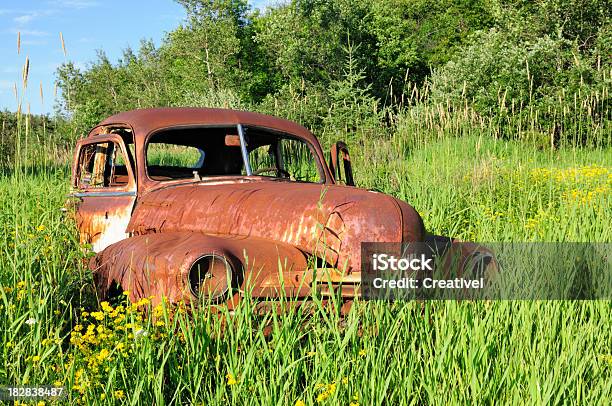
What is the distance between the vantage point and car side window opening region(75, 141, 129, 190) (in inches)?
211

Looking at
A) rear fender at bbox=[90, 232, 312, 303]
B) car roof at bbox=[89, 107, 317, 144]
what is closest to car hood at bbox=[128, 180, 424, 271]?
rear fender at bbox=[90, 232, 312, 303]

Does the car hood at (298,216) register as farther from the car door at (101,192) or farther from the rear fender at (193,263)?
the car door at (101,192)

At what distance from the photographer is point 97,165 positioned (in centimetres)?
545

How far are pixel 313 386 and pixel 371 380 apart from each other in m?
0.28

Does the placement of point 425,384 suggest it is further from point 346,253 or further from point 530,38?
point 530,38

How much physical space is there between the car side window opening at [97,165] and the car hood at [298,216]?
123 cm

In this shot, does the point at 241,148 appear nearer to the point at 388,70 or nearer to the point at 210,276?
the point at 210,276

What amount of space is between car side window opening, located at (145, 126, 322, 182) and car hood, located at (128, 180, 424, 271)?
48cm

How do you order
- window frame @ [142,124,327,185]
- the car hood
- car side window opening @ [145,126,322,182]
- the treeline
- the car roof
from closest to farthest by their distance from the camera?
the car hood
window frame @ [142,124,327,185]
the car roof
car side window opening @ [145,126,322,182]
the treeline

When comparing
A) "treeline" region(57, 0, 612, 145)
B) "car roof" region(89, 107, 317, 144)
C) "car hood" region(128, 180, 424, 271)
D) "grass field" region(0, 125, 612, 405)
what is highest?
"treeline" region(57, 0, 612, 145)

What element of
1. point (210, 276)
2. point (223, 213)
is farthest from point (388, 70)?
point (210, 276)

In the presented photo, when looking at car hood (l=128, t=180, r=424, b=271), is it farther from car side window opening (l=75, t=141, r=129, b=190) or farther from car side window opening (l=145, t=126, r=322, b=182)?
car side window opening (l=75, t=141, r=129, b=190)

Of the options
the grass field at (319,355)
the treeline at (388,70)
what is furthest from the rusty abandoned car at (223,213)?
the treeline at (388,70)

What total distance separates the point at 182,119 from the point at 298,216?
1.74 metres
